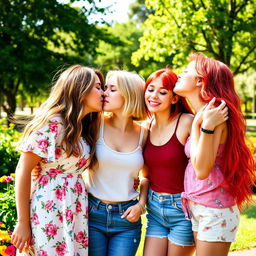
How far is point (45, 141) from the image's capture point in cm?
255

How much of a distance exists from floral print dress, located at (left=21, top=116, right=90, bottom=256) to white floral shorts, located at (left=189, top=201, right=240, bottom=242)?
0.83m

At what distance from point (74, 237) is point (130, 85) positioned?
4.09ft

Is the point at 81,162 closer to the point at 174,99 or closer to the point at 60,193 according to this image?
the point at 60,193

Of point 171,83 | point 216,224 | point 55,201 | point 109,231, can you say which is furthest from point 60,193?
point 171,83

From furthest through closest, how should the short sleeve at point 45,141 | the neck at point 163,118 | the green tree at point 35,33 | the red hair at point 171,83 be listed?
the green tree at point 35,33
the neck at point 163,118
the red hair at point 171,83
the short sleeve at point 45,141

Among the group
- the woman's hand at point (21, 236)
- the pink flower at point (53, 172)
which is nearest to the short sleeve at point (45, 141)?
the pink flower at point (53, 172)

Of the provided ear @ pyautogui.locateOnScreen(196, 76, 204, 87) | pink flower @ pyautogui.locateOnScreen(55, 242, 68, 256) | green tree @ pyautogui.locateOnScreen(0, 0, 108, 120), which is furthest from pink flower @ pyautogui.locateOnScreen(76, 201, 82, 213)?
green tree @ pyautogui.locateOnScreen(0, 0, 108, 120)

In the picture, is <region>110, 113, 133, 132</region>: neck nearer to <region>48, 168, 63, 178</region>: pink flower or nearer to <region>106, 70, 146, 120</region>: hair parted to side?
<region>106, 70, 146, 120</region>: hair parted to side

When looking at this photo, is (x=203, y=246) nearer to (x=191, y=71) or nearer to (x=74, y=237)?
(x=74, y=237)

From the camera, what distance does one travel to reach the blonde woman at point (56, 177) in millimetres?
2541

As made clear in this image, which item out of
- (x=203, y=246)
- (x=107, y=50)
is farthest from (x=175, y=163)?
(x=107, y=50)

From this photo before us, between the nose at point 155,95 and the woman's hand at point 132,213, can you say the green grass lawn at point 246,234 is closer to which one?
the woman's hand at point 132,213

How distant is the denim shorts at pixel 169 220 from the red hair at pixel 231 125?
0.43 metres

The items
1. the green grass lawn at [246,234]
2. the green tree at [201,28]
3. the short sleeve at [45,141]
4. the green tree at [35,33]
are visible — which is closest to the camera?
the short sleeve at [45,141]
